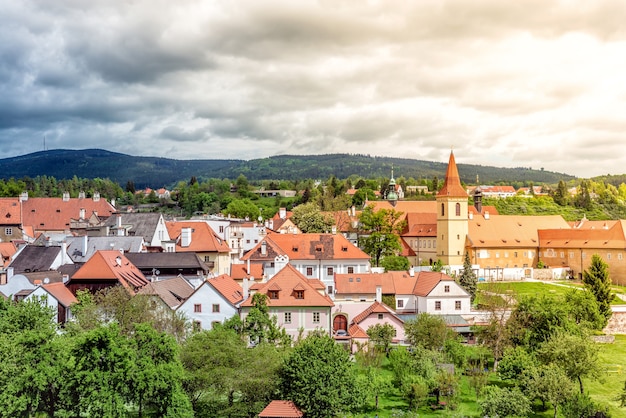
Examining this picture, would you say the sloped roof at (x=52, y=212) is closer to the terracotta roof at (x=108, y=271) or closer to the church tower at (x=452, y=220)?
the terracotta roof at (x=108, y=271)

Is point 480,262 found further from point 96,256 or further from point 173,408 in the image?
point 173,408

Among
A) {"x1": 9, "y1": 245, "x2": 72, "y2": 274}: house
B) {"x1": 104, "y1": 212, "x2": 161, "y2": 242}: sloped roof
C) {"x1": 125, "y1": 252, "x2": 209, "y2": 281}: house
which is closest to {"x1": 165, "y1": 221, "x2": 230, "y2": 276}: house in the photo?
{"x1": 104, "y1": 212, "x2": 161, "y2": 242}: sloped roof

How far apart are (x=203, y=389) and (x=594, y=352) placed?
24951 mm

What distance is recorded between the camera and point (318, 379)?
110 ft

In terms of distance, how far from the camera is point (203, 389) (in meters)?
35.4

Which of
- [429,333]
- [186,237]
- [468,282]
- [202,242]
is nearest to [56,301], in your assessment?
[186,237]

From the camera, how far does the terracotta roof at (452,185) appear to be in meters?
82.3

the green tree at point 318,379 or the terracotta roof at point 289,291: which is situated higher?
the terracotta roof at point 289,291

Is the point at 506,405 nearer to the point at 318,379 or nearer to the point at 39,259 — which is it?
the point at 318,379

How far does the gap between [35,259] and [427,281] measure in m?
36.0

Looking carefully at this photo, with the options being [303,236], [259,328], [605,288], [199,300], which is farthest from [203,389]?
[605,288]

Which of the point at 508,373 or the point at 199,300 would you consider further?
the point at 199,300

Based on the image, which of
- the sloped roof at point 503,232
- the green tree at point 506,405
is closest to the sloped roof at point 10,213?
the sloped roof at point 503,232

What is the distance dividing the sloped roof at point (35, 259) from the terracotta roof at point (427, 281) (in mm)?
33196
